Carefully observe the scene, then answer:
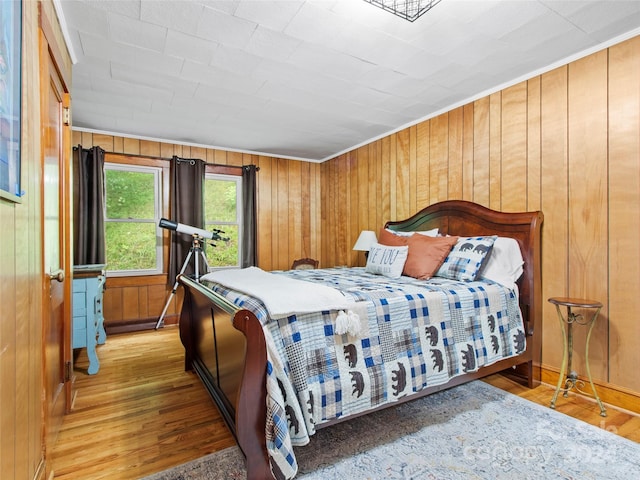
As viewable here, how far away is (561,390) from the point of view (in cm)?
238

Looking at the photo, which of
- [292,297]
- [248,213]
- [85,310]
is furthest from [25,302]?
[248,213]

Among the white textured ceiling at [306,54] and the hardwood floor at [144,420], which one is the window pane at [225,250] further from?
the hardwood floor at [144,420]

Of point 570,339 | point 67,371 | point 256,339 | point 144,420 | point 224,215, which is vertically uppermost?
point 224,215

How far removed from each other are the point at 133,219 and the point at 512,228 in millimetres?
4159

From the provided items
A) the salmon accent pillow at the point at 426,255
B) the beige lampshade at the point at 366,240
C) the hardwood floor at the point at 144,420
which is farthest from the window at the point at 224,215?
the salmon accent pillow at the point at 426,255

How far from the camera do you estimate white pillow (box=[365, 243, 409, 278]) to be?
2875 mm

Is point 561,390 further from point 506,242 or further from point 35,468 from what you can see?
point 35,468

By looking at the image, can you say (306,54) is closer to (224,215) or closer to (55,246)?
(55,246)

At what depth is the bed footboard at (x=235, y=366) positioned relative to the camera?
55.2 inches

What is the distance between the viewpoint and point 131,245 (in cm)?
421

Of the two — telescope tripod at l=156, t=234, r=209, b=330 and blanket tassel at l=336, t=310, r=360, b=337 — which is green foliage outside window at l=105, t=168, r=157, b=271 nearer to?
telescope tripod at l=156, t=234, r=209, b=330

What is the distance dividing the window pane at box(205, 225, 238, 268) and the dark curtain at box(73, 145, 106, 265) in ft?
4.18

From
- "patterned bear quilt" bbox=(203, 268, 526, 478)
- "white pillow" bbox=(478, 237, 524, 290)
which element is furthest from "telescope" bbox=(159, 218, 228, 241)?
"white pillow" bbox=(478, 237, 524, 290)

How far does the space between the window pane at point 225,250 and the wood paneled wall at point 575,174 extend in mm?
2835
